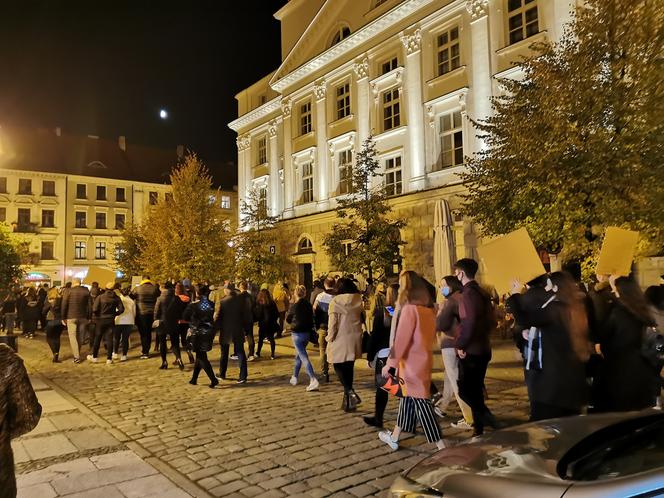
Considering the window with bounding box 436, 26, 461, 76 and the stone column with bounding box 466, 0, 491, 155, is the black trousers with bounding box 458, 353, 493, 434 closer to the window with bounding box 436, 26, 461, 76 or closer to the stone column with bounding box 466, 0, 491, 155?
the stone column with bounding box 466, 0, 491, 155

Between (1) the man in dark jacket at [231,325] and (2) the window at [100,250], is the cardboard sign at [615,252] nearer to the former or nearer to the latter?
(1) the man in dark jacket at [231,325]

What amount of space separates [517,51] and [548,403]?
1771 centimetres

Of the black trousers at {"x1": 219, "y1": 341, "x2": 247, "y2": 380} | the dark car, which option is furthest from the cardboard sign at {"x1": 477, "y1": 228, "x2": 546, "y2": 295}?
the black trousers at {"x1": 219, "y1": 341, "x2": 247, "y2": 380}

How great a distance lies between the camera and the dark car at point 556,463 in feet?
7.04

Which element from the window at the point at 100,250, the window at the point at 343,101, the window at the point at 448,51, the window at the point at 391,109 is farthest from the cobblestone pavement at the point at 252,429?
the window at the point at 100,250

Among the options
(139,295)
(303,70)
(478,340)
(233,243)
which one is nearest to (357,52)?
(303,70)

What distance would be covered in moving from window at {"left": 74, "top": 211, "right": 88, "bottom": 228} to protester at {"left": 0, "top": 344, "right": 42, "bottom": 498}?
2158 inches

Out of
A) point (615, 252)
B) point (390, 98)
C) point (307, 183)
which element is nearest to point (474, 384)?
point (615, 252)

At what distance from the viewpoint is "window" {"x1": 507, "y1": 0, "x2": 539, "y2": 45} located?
18.8 m

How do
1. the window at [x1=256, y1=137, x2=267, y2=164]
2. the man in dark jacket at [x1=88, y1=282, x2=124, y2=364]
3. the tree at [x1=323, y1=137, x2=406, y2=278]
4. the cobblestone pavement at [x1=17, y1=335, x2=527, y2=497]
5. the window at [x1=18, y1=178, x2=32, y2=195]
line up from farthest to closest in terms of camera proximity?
the window at [x1=18, y1=178, x2=32, y2=195] < the window at [x1=256, y1=137, x2=267, y2=164] < the tree at [x1=323, y1=137, x2=406, y2=278] < the man in dark jacket at [x1=88, y1=282, x2=124, y2=364] < the cobblestone pavement at [x1=17, y1=335, x2=527, y2=497]

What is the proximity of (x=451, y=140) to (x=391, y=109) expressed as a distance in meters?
4.25

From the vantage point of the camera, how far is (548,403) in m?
4.42

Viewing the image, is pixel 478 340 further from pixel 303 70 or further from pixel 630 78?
pixel 303 70

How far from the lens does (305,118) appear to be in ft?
98.9
